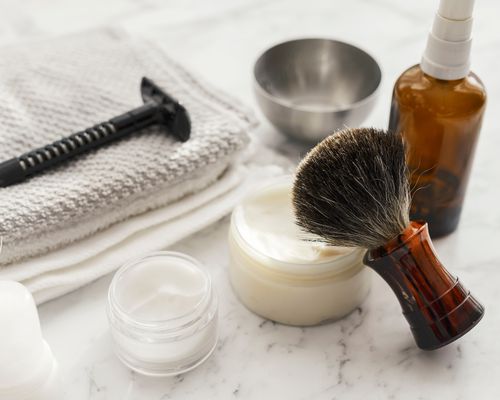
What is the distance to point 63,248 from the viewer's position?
65 centimetres

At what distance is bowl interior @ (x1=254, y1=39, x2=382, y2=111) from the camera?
2.64ft

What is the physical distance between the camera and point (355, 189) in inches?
20.6

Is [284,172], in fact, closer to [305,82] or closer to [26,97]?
[305,82]

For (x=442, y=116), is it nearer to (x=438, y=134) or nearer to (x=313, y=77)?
(x=438, y=134)

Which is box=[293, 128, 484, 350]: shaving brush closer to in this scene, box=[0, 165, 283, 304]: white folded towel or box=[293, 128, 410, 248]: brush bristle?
box=[293, 128, 410, 248]: brush bristle

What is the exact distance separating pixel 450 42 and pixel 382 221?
155 millimetres

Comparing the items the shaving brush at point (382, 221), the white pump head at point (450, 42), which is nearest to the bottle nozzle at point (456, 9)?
the white pump head at point (450, 42)

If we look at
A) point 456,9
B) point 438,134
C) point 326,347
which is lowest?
point 326,347

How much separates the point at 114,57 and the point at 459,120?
1.26 feet

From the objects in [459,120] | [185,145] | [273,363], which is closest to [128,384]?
[273,363]

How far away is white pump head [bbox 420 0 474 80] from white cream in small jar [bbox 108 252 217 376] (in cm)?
25

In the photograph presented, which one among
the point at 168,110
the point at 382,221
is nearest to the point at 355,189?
the point at 382,221

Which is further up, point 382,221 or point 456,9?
point 456,9

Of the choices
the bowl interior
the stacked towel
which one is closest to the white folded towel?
the stacked towel
